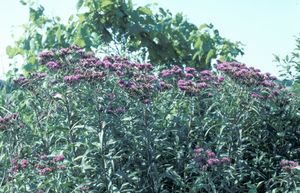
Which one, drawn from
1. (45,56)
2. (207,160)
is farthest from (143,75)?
(207,160)

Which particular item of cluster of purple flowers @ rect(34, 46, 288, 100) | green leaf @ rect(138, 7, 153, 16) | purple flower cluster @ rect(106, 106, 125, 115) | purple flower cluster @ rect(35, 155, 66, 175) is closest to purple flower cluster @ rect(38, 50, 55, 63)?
cluster of purple flowers @ rect(34, 46, 288, 100)

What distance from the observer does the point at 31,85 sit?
17.3 feet

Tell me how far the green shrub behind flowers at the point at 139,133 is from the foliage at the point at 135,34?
8.82 feet

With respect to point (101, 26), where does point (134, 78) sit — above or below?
below

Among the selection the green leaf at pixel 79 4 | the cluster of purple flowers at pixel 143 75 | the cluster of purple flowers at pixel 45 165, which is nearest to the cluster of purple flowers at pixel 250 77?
the cluster of purple flowers at pixel 143 75

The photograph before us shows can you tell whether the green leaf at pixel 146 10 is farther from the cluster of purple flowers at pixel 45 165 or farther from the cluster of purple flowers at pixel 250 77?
the cluster of purple flowers at pixel 45 165

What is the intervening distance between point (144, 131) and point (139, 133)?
7 centimetres

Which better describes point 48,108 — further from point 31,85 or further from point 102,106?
point 102,106

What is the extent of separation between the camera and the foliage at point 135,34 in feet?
27.2

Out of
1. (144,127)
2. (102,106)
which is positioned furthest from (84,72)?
(144,127)

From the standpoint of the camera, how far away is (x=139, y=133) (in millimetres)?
4941

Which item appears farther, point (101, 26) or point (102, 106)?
point (101, 26)

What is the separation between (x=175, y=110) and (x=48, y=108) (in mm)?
1144

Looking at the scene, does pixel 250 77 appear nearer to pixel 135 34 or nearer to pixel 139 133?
pixel 139 133
